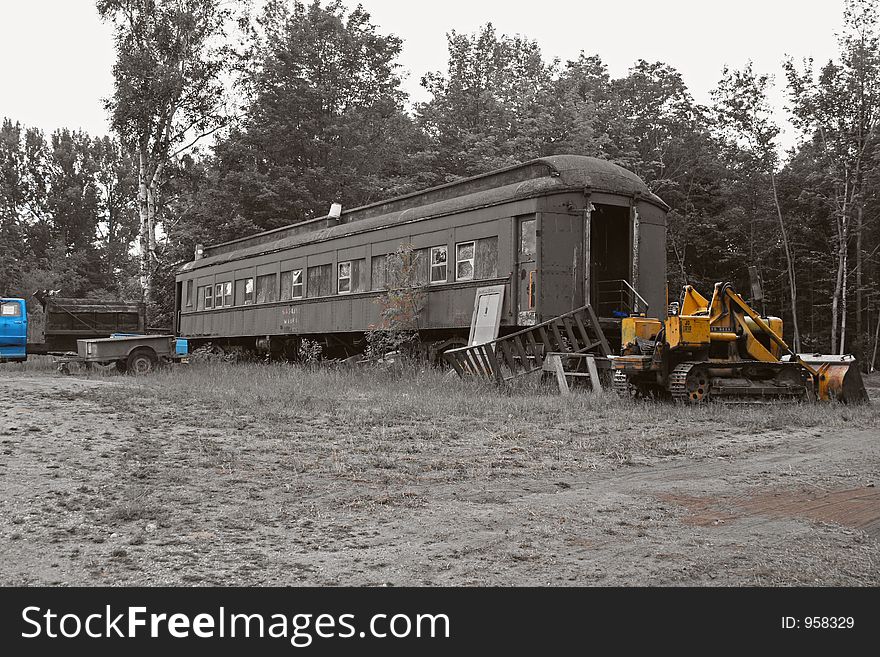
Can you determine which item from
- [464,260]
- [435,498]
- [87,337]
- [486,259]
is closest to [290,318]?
[87,337]

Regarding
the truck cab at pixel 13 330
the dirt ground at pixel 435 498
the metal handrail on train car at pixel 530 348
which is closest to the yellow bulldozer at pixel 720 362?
the metal handrail on train car at pixel 530 348

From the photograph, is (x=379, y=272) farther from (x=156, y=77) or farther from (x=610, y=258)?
(x=156, y=77)

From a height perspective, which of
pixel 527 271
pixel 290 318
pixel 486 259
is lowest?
pixel 290 318

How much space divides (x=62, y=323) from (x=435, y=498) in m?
19.2

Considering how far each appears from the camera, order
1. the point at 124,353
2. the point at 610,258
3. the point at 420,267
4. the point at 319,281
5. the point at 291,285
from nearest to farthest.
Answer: the point at 610,258 → the point at 420,267 → the point at 124,353 → the point at 319,281 → the point at 291,285

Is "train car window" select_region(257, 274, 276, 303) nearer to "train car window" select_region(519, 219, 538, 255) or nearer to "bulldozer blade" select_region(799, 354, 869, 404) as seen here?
"train car window" select_region(519, 219, 538, 255)

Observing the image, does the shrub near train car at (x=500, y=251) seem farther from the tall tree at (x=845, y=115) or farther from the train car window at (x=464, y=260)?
the tall tree at (x=845, y=115)

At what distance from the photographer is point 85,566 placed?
A: 4.25 meters

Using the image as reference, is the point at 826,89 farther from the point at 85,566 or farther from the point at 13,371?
the point at 85,566

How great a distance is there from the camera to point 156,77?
28594mm

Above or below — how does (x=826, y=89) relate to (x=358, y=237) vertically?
above
